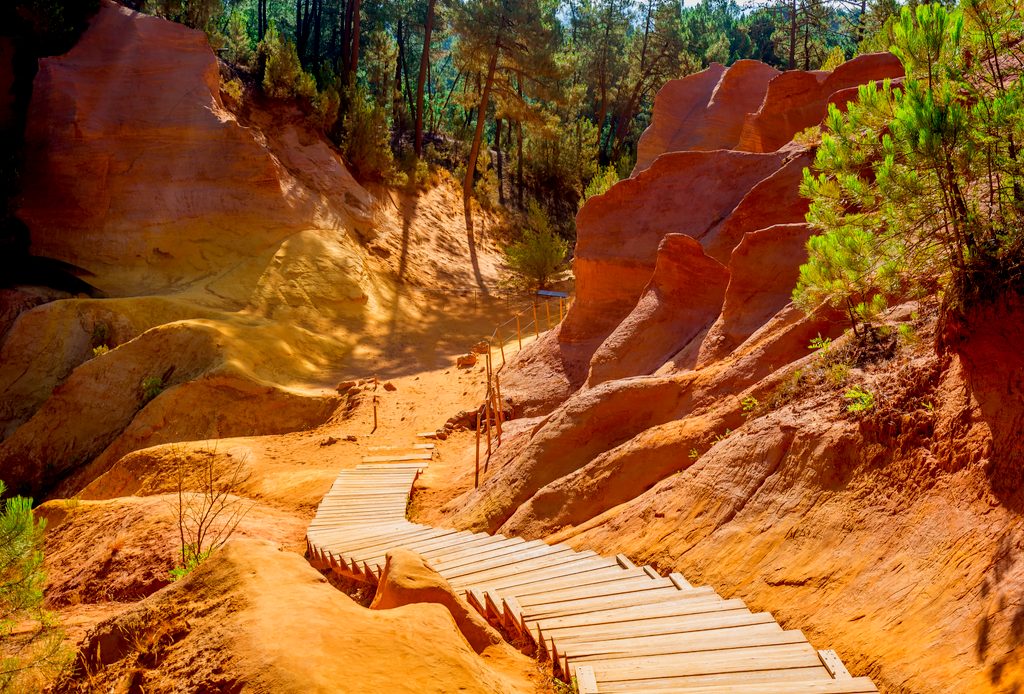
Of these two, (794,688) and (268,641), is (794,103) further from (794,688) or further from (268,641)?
(268,641)

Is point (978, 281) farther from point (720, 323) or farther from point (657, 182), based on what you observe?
point (657, 182)

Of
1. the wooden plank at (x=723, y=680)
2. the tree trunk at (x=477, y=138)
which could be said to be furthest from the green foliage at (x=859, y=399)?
the tree trunk at (x=477, y=138)

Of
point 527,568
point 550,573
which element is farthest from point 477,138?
point 550,573

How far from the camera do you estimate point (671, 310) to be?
12.0 metres

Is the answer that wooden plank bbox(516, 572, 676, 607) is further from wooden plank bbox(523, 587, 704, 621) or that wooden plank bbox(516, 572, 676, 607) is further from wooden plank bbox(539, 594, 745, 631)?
wooden plank bbox(539, 594, 745, 631)

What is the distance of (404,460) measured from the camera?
13.1 m

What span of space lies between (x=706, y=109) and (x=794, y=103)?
257 inches

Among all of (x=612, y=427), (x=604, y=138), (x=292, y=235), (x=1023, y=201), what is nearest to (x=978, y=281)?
(x=1023, y=201)

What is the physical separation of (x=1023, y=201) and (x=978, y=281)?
55 centimetres

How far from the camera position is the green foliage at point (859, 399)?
6066 mm

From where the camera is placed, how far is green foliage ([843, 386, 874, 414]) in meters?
6.07

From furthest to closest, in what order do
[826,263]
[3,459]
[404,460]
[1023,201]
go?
[3,459] → [404,460] → [826,263] → [1023,201]

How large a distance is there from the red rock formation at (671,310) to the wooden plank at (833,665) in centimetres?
732

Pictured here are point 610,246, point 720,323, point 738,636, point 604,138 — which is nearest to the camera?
point 738,636
